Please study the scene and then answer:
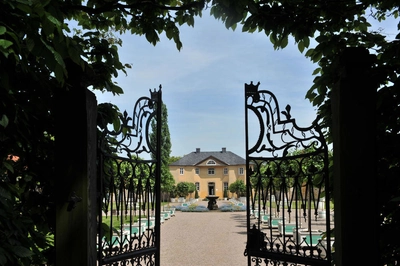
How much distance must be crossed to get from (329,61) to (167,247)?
31.8ft

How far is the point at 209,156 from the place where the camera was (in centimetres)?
5997

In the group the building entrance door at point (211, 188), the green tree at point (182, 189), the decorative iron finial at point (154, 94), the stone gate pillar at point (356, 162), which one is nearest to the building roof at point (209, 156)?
the building entrance door at point (211, 188)

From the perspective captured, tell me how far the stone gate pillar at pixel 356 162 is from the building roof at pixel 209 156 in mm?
56315

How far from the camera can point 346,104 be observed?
3143 millimetres

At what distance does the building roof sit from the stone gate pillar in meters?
56.3

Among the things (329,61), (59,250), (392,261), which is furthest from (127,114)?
(392,261)

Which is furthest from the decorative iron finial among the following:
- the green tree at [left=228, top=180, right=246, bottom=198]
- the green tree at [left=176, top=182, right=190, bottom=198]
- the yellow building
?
the yellow building

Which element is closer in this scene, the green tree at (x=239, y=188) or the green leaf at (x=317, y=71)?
the green leaf at (x=317, y=71)

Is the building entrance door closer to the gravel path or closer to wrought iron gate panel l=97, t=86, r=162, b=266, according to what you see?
the gravel path

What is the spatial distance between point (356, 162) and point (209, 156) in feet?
187

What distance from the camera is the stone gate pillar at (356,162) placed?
305 centimetres

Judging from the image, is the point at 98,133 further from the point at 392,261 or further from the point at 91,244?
the point at 392,261

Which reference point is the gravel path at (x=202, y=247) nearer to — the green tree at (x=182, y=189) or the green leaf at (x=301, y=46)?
the green leaf at (x=301, y=46)

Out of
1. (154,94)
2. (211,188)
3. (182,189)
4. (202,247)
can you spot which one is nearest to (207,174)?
(211,188)
